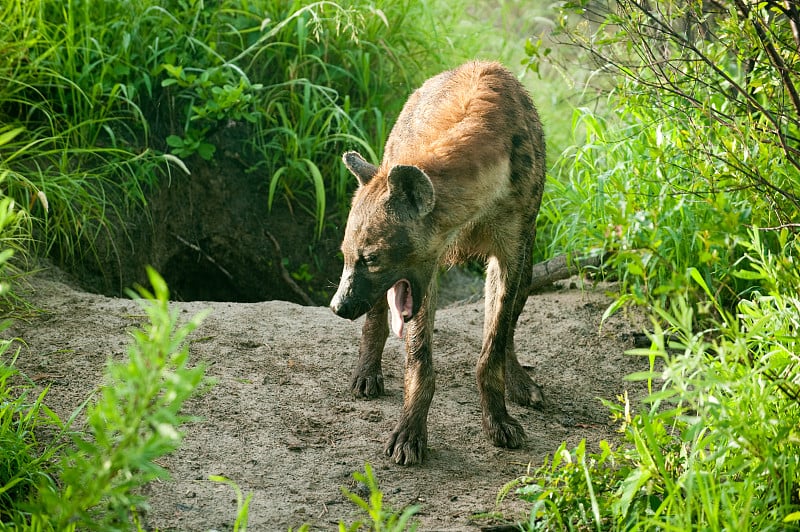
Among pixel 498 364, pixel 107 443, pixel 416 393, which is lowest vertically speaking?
pixel 416 393

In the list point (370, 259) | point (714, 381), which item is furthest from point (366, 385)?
point (714, 381)

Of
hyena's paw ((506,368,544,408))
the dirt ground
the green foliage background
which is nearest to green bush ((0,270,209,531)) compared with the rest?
the green foliage background

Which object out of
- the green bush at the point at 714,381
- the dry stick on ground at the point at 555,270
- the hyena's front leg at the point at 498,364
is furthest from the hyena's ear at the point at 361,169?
the dry stick on ground at the point at 555,270

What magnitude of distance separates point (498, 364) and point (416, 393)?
1.36 feet

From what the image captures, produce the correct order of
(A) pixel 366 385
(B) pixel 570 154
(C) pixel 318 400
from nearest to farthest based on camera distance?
1. (C) pixel 318 400
2. (A) pixel 366 385
3. (B) pixel 570 154

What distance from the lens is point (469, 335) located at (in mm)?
5117

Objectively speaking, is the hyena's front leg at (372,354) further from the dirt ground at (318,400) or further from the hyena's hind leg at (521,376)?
the hyena's hind leg at (521,376)

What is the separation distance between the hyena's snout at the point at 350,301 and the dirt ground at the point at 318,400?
23.1 inches

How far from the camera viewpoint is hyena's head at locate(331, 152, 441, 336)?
11.6ft

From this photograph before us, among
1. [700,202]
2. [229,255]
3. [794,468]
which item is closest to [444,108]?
[700,202]

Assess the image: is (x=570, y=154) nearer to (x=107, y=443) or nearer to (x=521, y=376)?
(x=521, y=376)

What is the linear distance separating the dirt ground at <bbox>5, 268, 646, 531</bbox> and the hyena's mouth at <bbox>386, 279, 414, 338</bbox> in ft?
1.68

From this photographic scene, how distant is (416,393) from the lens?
379cm

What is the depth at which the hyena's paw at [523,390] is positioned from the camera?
14.4ft
